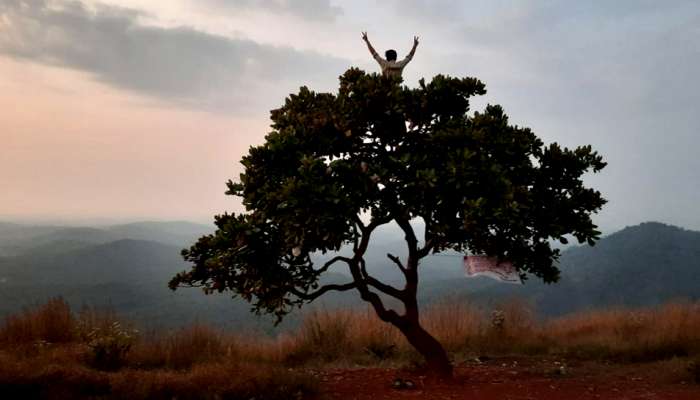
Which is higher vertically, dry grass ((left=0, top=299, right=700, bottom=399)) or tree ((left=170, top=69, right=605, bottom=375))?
tree ((left=170, top=69, right=605, bottom=375))

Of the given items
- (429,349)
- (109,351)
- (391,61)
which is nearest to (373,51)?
(391,61)

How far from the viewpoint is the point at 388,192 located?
26.5ft

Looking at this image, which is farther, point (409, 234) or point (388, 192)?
point (409, 234)

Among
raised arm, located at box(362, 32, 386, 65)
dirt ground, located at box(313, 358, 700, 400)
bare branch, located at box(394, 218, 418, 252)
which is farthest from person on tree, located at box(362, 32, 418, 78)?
dirt ground, located at box(313, 358, 700, 400)

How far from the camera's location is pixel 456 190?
776 centimetres

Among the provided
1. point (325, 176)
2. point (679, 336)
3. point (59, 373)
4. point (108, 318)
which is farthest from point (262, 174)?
point (679, 336)

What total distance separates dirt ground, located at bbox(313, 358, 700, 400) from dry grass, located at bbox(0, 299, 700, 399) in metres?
0.61

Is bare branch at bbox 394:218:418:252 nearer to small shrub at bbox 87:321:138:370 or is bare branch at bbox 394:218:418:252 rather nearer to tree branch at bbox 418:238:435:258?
tree branch at bbox 418:238:435:258

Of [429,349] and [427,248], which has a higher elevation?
[427,248]

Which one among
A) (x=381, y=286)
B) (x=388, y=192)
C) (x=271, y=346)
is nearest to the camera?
(x=388, y=192)

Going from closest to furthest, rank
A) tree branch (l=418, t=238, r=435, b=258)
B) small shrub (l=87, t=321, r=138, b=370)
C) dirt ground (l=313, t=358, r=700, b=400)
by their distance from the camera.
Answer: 1. tree branch (l=418, t=238, r=435, b=258)
2. dirt ground (l=313, t=358, r=700, b=400)
3. small shrub (l=87, t=321, r=138, b=370)

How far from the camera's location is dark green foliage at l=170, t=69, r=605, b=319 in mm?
7457

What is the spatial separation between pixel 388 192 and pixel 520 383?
3895 mm

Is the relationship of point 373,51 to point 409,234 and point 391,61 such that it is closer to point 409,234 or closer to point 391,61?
point 391,61
